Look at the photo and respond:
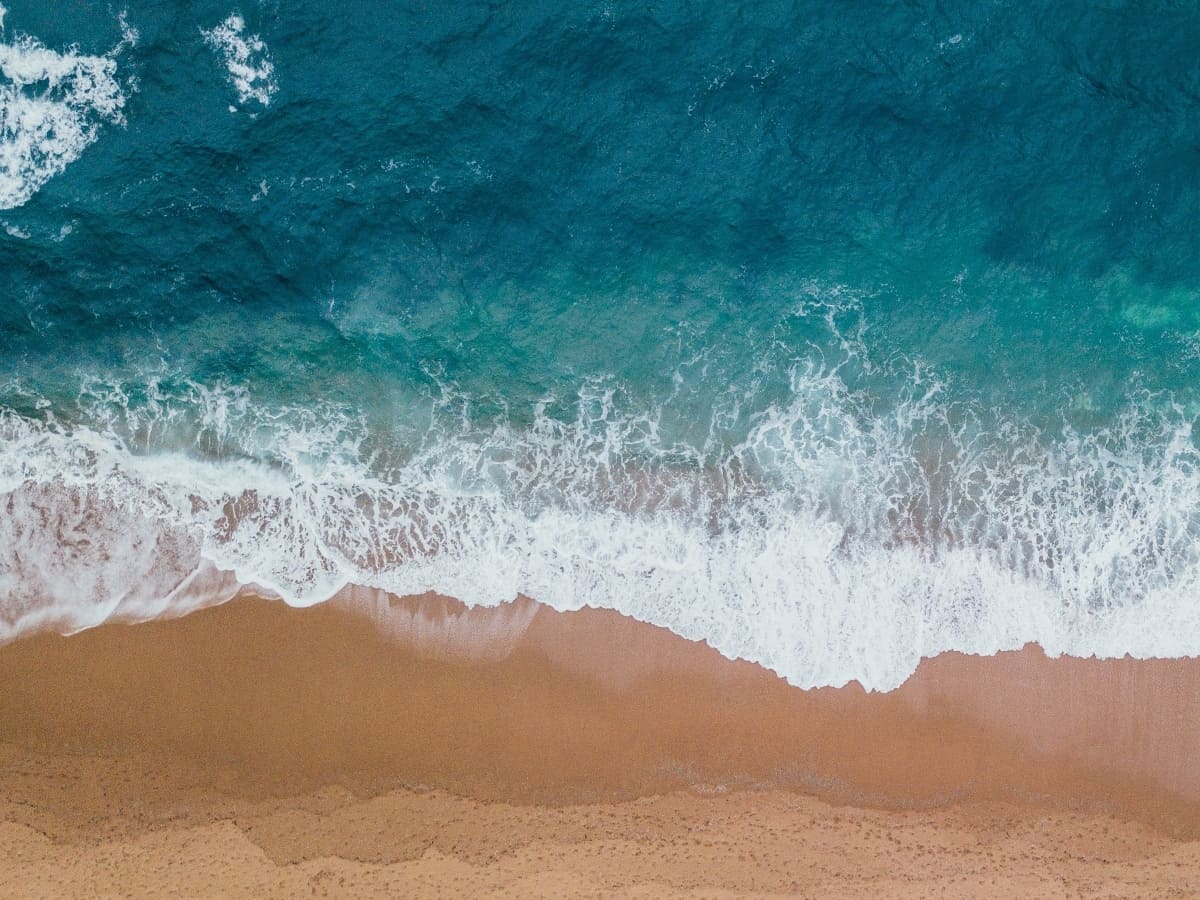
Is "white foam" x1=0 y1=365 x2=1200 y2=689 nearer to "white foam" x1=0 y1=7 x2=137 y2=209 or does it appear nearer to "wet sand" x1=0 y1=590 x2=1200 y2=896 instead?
"wet sand" x1=0 y1=590 x2=1200 y2=896

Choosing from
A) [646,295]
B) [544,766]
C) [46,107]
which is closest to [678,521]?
[646,295]

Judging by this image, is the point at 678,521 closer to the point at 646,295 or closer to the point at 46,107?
the point at 646,295

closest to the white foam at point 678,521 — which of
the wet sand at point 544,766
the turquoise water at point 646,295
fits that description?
the turquoise water at point 646,295

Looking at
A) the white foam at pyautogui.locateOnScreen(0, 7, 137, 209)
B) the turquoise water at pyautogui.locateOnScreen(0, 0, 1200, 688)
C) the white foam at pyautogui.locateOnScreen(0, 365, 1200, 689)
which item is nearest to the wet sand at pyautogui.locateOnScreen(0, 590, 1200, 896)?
the white foam at pyautogui.locateOnScreen(0, 365, 1200, 689)

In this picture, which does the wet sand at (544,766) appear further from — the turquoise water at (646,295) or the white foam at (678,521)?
the turquoise water at (646,295)

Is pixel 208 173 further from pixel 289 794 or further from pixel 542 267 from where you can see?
pixel 289 794
